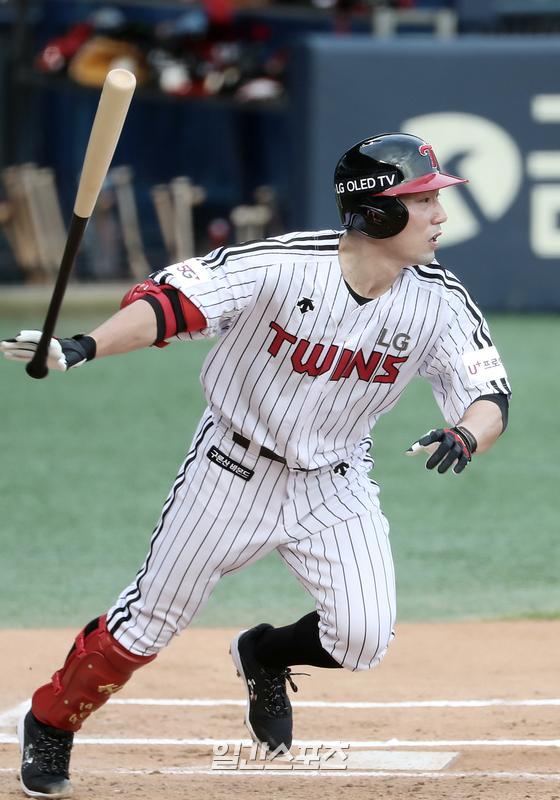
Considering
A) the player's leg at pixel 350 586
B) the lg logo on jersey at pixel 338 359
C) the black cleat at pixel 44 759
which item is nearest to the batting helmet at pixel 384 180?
the lg logo on jersey at pixel 338 359

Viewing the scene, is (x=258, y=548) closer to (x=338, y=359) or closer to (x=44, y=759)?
(x=338, y=359)

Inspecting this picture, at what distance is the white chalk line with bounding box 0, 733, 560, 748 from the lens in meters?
4.73

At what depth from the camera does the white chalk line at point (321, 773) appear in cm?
435

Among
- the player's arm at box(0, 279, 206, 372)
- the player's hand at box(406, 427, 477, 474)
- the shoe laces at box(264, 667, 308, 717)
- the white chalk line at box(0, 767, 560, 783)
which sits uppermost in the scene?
the player's arm at box(0, 279, 206, 372)

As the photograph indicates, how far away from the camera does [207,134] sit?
16578 millimetres

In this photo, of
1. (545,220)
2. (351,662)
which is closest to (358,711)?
(351,662)

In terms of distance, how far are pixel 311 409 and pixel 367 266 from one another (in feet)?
1.38

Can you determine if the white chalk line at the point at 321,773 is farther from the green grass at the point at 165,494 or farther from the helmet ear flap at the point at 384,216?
the green grass at the point at 165,494

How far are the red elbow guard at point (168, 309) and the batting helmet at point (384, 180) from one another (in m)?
0.54

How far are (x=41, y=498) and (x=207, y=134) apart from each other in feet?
30.2

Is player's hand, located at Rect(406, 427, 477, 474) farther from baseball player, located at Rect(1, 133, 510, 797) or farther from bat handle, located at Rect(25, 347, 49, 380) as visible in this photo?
bat handle, located at Rect(25, 347, 49, 380)

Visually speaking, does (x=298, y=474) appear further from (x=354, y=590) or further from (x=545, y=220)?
(x=545, y=220)

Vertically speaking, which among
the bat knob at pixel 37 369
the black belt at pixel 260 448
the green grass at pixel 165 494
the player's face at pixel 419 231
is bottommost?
the green grass at pixel 165 494

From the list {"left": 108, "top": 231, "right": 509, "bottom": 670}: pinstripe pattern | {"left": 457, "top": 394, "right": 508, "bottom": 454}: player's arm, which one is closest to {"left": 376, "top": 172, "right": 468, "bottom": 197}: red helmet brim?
{"left": 108, "top": 231, "right": 509, "bottom": 670}: pinstripe pattern
